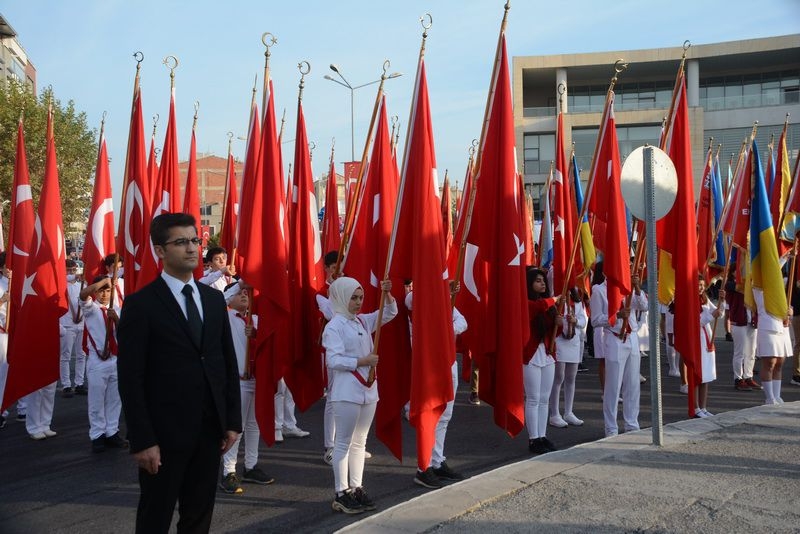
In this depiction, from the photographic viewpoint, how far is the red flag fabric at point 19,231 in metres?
9.03

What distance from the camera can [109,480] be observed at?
6.71 meters

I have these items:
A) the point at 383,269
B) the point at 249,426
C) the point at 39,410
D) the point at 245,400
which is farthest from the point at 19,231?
the point at 383,269

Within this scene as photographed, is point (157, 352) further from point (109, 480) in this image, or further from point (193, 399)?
point (109, 480)

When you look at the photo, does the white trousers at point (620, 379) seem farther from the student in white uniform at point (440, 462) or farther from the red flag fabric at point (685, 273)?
the student in white uniform at point (440, 462)

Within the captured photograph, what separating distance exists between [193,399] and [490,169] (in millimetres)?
4366

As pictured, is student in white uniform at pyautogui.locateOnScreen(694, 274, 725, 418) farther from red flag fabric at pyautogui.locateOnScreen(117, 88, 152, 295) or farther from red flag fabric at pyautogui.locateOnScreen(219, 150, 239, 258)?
red flag fabric at pyautogui.locateOnScreen(117, 88, 152, 295)

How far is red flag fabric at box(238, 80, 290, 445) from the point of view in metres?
6.82

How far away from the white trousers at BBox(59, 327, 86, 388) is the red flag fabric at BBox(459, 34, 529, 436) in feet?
22.3

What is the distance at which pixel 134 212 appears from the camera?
8961 mm

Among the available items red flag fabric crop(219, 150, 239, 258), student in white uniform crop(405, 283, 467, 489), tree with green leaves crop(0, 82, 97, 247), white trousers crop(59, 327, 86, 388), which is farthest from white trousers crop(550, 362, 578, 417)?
tree with green leaves crop(0, 82, 97, 247)

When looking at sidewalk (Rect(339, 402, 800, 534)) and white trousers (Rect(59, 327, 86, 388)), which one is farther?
white trousers (Rect(59, 327, 86, 388))

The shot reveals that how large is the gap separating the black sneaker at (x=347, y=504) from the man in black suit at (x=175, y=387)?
6.11 feet

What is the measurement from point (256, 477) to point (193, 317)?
10.3 feet

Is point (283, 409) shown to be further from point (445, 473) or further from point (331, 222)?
point (331, 222)
